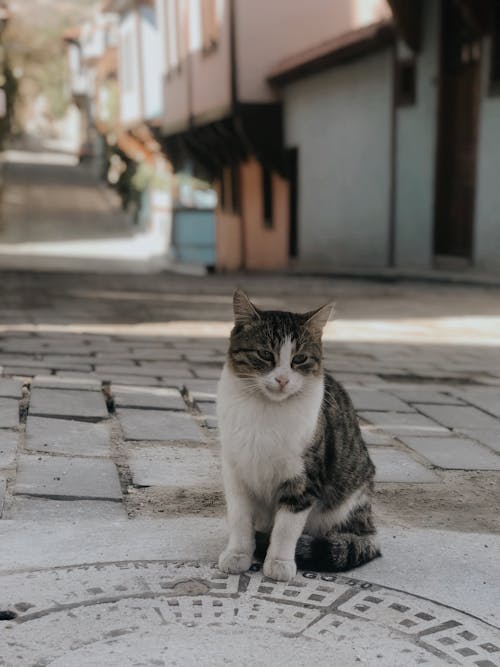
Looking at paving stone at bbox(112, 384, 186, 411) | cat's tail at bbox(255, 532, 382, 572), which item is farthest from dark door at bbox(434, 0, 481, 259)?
cat's tail at bbox(255, 532, 382, 572)

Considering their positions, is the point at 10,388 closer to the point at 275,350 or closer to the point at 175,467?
the point at 175,467

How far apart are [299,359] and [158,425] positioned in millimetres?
1627

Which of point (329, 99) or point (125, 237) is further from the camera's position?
point (125, 237)

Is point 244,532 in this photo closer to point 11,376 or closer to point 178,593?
point 178,593

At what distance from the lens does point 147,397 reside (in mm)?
4766

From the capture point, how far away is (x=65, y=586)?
2457mm

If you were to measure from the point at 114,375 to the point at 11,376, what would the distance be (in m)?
0.61

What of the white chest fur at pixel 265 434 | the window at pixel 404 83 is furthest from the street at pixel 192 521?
the window at pixel 404 83

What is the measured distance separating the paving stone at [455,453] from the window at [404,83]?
1019 centimetres

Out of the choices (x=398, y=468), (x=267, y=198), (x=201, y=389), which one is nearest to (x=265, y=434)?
(x=398, y=468)

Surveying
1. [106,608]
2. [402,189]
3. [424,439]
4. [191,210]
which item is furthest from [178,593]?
[191,210]

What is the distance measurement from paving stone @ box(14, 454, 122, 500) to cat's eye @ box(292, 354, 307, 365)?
90 centimetres

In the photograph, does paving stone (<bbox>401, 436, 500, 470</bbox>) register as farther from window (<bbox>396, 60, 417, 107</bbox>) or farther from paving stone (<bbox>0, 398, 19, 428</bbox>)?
window (<bbox>396, 60, 417, 107</bbox>)

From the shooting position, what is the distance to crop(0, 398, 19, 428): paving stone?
13.1ft
